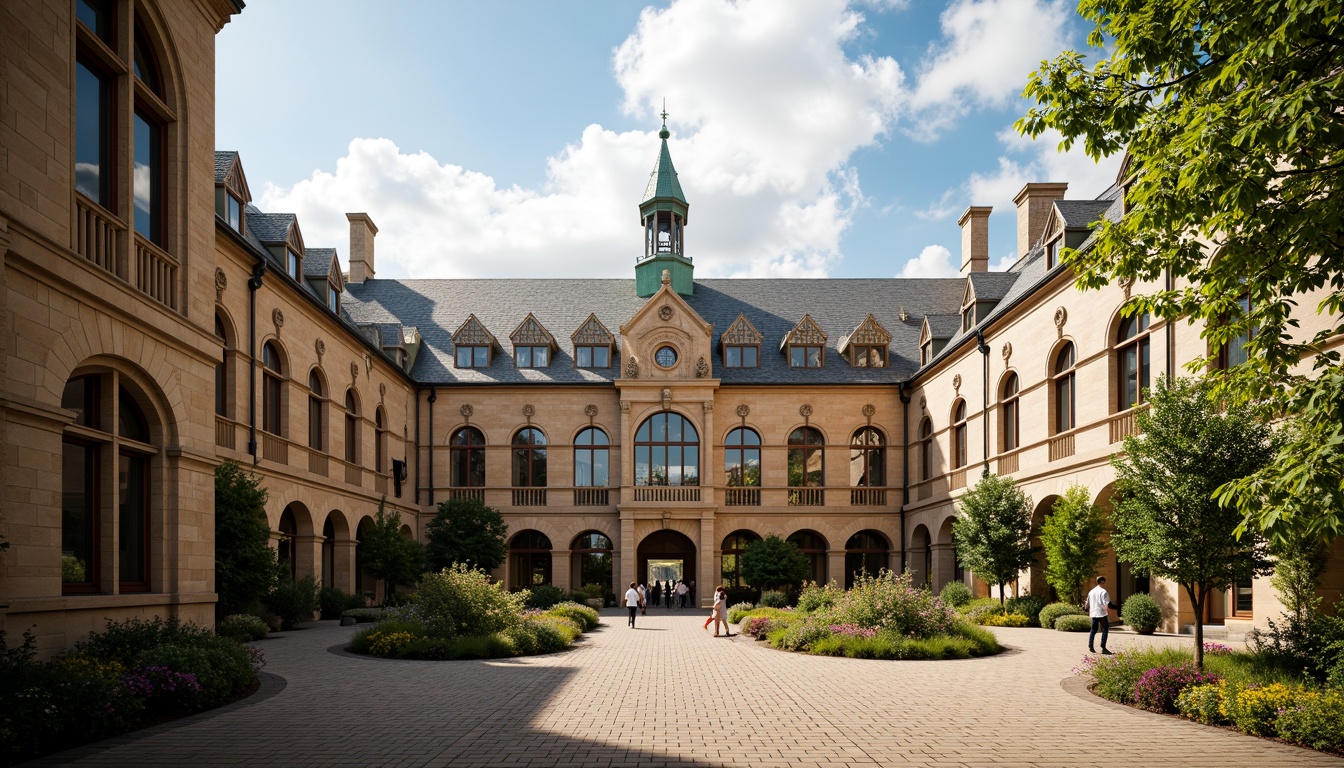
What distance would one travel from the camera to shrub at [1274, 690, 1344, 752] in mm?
9961

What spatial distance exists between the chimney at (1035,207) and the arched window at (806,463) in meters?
11.3

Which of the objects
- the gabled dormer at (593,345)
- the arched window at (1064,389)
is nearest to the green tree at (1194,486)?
the arched window at (1064,389)

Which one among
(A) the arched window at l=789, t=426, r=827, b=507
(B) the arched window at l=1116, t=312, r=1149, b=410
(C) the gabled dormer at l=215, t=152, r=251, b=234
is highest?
(C) the gabled dormer at l=215, t=152, r=251, b=234

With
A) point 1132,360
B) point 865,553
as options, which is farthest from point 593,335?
point 1132,360

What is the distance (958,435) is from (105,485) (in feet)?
95.8

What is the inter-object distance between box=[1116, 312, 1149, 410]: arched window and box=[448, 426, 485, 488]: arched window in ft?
84.4

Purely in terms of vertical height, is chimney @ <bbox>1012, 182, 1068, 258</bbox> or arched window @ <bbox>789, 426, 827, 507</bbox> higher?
chimney @ <bbox>1012, 182, 1068, 258</bbox>

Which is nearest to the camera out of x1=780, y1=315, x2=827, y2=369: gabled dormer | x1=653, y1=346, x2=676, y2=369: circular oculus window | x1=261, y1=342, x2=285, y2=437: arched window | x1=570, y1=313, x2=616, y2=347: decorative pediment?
x1=261, y1=342, x2=285, y2=437: arched window

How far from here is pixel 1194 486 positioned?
1420 centimetres

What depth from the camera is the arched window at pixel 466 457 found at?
40844mm

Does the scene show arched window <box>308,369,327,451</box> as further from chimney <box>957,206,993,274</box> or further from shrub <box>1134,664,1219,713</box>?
chimney <box>957,206,993,274</box>

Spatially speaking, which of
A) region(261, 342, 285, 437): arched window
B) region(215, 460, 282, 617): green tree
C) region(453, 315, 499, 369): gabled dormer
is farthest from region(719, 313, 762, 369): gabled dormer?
region(215, 460, 282, 617): green tree

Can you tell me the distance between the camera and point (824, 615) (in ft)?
69.1

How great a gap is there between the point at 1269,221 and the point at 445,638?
15618 mm
